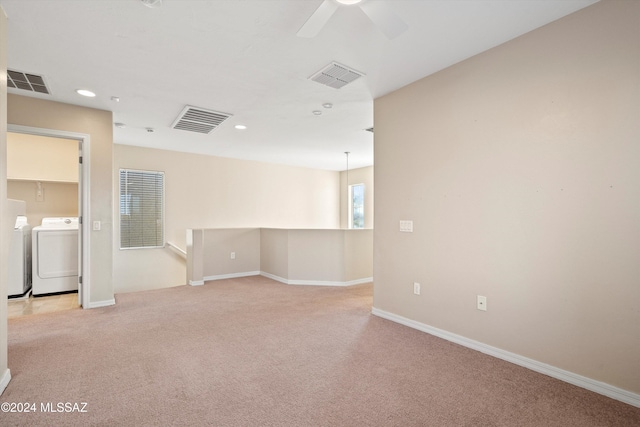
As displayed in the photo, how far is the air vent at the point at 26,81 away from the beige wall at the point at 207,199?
2.61 metres

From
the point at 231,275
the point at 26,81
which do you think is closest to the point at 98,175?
the point at 26,81

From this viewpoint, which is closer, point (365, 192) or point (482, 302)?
point (482, 302)

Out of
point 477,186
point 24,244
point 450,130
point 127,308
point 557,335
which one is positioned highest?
point 450,130

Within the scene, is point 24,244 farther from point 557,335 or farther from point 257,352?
point 557,335

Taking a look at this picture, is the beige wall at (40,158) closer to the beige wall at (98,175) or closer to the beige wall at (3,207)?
the beige wall at (98,175)

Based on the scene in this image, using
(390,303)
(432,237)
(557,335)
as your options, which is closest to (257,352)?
(390,303)

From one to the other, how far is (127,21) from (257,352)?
2.76 metres

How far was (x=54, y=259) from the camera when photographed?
4.68 m

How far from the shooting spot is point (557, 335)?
227cm

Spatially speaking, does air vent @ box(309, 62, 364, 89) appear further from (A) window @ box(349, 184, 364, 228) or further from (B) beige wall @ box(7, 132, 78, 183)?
(A) window @ box(349, 184, 364, 228)

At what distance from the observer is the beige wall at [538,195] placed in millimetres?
2008

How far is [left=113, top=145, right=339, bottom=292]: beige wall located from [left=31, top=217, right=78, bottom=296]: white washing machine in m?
1.06

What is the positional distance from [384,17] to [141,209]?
5.88 meters

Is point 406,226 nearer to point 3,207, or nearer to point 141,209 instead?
→ point 3,207
